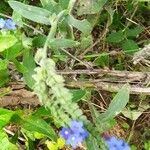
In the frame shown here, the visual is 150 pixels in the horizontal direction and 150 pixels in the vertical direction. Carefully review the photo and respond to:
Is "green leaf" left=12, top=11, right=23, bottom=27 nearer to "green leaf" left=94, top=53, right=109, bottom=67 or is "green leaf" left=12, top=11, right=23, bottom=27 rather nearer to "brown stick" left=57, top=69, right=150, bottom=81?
"brown stick" left=57, top=69, right=150, bottom=81

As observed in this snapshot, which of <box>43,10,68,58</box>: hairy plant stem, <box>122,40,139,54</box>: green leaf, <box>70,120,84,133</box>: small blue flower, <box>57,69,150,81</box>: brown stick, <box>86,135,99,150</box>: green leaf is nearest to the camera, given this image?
<box>70,120,84,133</box>: small blue flower

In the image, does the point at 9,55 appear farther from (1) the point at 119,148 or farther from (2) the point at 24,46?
(1) the point at 119,148

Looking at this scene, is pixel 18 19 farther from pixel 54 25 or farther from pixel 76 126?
pixel 76 126

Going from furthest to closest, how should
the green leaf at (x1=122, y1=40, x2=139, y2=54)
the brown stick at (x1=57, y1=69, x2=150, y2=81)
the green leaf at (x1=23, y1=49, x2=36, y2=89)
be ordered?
the green leaf at (x1=122, y1=40, x2=139, y2=54), the brown stick at (x1=57, y1=69, x2=150, y2=81), the green leaf at (x1=23, y1=49, x2=36, y2=89)

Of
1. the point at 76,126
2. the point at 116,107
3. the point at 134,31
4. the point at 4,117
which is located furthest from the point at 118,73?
the point at 76,126

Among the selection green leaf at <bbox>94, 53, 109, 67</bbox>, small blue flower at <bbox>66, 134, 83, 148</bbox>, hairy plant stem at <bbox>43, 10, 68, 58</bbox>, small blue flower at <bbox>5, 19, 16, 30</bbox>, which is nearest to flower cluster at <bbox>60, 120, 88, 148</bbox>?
small blue flower at <bbox>66, 134, 83, 148</bbox>

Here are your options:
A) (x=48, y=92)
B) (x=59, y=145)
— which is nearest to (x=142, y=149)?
(x=59, y=145)
